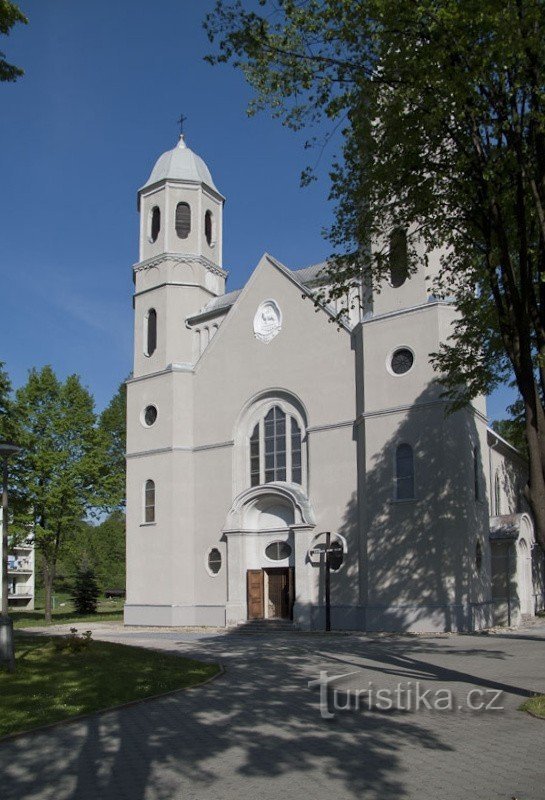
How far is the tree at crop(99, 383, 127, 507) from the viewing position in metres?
39.3

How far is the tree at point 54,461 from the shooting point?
36.9 m

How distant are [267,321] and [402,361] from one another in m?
6.55

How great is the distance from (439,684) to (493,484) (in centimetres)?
1977

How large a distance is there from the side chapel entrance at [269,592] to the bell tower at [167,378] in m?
2.84

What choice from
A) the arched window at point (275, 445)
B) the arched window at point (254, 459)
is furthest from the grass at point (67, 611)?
the arched window at point (275, 445)

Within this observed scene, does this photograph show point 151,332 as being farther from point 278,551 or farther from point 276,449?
point 278,551

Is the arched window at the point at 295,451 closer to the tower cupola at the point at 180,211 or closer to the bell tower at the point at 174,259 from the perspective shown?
the bell tower at the point at 174,259

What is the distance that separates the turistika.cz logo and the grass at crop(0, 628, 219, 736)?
2.66m

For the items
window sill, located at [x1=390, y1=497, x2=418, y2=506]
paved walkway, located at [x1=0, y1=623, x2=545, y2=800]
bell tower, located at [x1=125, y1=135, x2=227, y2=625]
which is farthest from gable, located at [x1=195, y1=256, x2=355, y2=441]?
paved walkway, located at [x1=0, y1=623, x2=545, y2=800]

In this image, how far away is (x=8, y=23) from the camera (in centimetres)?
1338

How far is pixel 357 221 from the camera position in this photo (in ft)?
47.1

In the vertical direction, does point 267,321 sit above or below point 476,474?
above

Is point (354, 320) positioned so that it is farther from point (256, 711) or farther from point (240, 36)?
point (256, 711)

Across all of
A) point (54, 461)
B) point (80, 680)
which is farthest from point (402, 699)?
point (54, 461)
